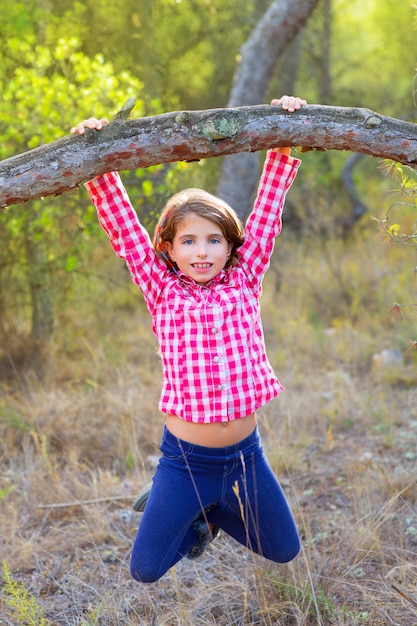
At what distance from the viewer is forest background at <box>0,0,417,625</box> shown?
109 inches

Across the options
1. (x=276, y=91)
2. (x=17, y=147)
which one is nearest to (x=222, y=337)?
(x=17, y=147)

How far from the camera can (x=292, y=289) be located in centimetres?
744

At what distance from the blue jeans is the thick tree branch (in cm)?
102

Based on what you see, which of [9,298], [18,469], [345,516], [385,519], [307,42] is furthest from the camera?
[307,42]

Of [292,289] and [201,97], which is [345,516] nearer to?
[292,289]

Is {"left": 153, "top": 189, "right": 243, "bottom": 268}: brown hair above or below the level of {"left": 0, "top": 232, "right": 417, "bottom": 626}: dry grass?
above

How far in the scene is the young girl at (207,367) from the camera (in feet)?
8.20

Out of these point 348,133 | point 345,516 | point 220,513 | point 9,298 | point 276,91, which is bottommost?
point 345,516

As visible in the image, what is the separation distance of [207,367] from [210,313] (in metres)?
0.19

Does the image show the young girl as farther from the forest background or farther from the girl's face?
the forest background

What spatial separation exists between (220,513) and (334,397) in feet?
7.68

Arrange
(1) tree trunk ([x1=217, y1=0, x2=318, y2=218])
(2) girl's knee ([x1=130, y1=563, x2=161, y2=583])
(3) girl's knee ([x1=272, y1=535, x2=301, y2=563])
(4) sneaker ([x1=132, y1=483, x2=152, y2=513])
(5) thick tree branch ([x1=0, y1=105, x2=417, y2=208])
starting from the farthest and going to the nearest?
(1) tree trunk ([x1=217, y1=0, x2=318, y2=218]) → (4) sneaker ([x1=132, y1=483, x2=152, y2=513]) → (3) girl's knee ([x1=272, y1=535, x2=301, y2=563]) → (2) girl's knee ([x1=130, y1=563, x2=161, y2=583]) → (5) thick tree branch ([x1=0, y1=105, x2=417, y2=208])

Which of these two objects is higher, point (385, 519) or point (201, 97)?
point (201, 97)

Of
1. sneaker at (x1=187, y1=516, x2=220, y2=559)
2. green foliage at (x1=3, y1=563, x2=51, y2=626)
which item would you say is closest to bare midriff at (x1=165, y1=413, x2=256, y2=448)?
sneaker at (x1=187, y1=516, x2=220, y2=559)
